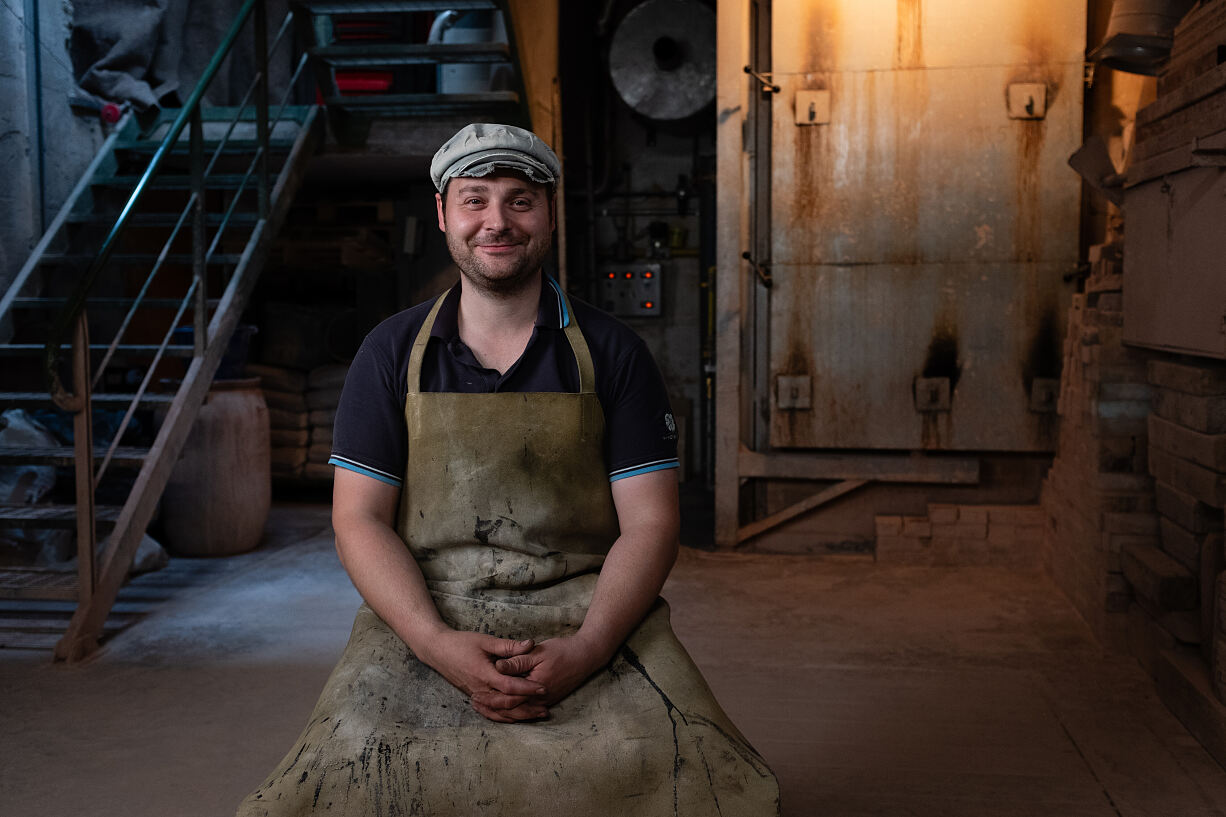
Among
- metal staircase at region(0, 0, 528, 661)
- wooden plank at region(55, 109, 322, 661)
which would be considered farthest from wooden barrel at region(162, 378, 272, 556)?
wooden plank at region(55, 109, 322, 661)

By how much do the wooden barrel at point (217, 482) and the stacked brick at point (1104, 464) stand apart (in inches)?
159

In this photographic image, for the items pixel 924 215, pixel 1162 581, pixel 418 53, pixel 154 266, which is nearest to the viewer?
pixel 1162 581

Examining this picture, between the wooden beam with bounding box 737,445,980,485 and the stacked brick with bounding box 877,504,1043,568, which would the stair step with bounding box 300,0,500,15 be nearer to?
the wooden beam with bounding box 737,445,980,485

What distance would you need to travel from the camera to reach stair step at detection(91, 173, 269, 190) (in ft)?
18.8

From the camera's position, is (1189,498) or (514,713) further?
(1189,498)

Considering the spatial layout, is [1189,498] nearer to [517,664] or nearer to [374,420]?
[517,664]

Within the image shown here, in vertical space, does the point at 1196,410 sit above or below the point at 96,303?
below

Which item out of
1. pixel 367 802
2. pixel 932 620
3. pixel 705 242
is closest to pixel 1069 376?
pixel 932 620

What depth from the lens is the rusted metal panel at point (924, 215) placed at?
17.0 feet

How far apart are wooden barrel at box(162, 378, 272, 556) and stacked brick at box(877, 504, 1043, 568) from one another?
10.7ft

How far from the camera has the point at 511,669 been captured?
1.93 m

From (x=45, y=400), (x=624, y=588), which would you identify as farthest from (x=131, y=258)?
(x=624, y=588)

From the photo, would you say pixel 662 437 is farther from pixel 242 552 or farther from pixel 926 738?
pixel 242 552

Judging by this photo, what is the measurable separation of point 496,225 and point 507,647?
0.81 meters
